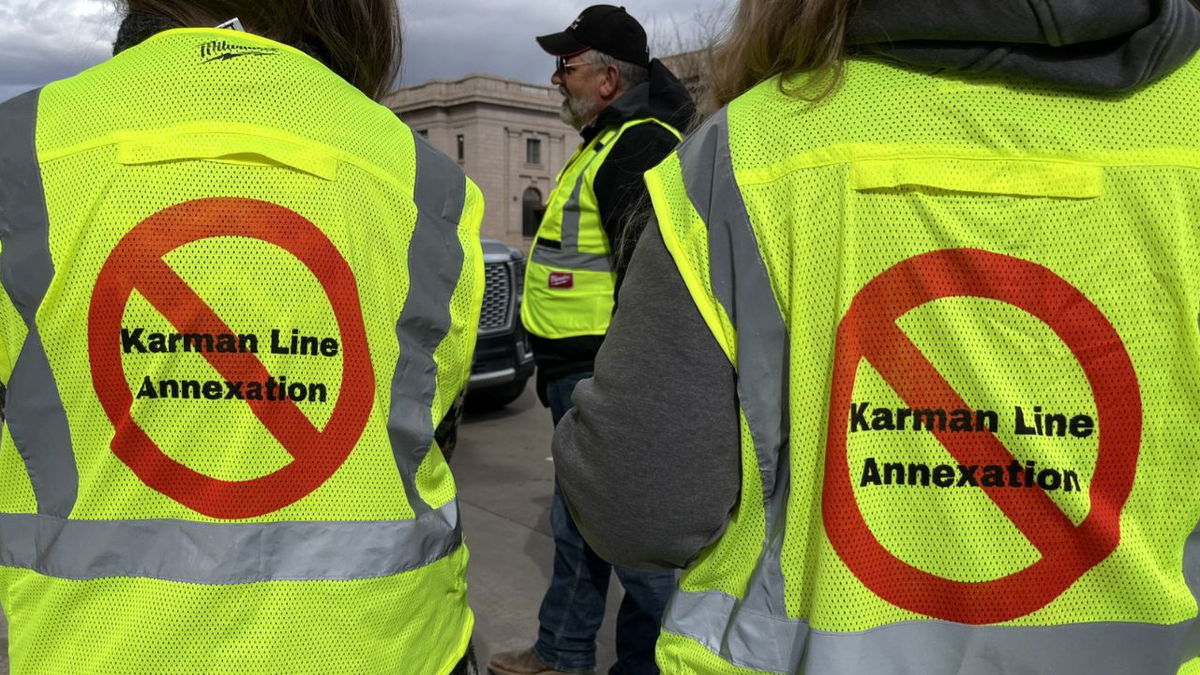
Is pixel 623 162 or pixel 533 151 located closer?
pixel 623 162

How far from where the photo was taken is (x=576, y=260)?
3176 mm

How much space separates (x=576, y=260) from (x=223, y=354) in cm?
196

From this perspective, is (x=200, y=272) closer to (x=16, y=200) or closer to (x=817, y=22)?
(x=16, y=200)

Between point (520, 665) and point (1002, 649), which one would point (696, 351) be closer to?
point (1002, 649)

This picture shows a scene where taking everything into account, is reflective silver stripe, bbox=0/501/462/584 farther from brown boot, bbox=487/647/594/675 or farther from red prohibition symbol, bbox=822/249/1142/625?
brown boot, bbox=487/647/594/675

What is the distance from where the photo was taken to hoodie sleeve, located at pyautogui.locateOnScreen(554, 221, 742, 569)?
44.4 inches

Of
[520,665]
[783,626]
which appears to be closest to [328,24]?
[783,626]

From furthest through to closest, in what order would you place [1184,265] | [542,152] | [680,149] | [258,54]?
[542,152] → [258,54] → [680,149] → [1184,265]

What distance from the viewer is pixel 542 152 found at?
56094mm

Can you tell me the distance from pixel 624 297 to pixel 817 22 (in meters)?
0.41

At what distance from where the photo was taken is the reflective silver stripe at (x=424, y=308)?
141cm

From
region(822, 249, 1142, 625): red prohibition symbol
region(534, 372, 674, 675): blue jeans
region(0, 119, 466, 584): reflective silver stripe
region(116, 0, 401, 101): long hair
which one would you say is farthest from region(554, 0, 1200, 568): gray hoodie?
region(534, 372, 674, 675): blue jeans

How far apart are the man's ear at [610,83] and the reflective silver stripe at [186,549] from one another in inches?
98.5

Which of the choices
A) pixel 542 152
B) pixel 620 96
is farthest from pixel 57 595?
pixel 542 152
